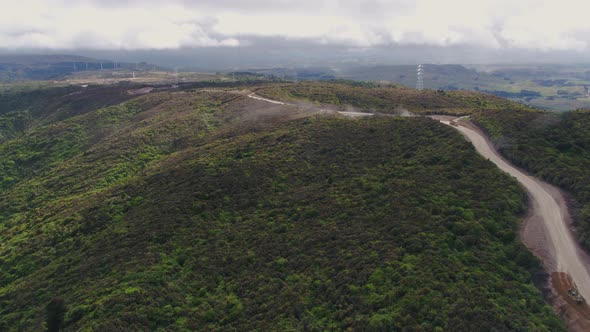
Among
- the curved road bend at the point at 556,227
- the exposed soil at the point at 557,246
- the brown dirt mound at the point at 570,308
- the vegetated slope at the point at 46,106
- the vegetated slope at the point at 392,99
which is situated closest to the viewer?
the brown dirt mound at the point at 570,308

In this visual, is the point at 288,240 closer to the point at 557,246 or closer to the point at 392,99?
the point at 557,246

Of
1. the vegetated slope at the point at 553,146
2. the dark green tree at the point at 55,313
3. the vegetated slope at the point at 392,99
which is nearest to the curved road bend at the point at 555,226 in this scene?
the vegetated slope at the point at 553,146

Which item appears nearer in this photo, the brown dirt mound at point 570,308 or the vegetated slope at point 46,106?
the brown dirt mound at point 570,308

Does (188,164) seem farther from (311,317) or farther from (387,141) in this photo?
(311,317)

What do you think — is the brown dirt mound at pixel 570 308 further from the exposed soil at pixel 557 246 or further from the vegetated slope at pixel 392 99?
the vegetated slope at pixel 392 99

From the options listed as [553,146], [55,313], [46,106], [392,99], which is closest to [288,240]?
[55,313]

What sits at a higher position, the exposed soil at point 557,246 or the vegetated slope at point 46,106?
the vegetated slope at point 46,106

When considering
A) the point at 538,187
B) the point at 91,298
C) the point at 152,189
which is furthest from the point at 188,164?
the point at 538,187
